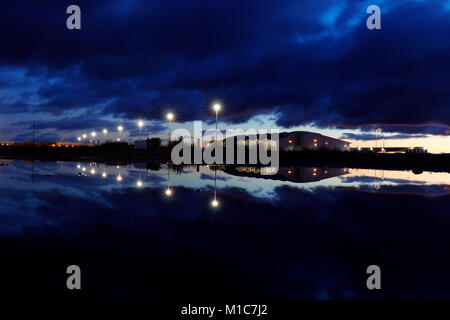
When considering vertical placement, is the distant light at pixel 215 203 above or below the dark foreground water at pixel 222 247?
above

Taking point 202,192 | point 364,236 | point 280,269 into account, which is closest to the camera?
point 280,269

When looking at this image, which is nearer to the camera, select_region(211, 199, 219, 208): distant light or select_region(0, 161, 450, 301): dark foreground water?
select_region(0, 161, 450, 301): dark foreground water

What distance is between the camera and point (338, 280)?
462 centimetres

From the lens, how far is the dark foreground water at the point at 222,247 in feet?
14.2

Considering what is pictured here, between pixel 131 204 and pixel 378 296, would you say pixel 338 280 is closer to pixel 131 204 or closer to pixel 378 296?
pixel 378 296

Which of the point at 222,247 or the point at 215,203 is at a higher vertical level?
the point at 215,203

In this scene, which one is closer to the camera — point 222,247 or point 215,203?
point 222,247

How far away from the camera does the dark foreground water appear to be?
4.32 metres

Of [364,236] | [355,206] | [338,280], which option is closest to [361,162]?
[355,206]

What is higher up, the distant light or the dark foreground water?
the distant light

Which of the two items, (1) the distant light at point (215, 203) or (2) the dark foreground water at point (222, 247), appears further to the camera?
(1) the distant light at point (215, 203)

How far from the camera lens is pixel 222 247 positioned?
233 inches

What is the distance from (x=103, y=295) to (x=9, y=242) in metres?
3.40
